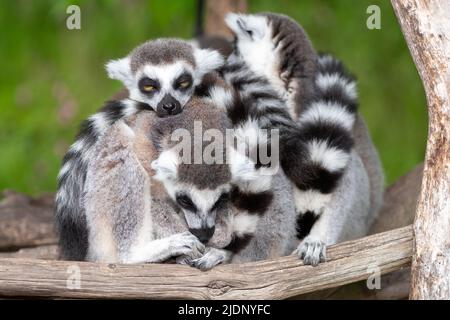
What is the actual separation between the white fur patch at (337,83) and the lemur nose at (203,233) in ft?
4.72

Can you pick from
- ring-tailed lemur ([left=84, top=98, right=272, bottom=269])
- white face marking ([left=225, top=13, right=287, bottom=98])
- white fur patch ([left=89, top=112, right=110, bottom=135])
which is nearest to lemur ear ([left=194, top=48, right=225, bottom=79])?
white face marking ([left=225, top=13, right=287, bottom=98])

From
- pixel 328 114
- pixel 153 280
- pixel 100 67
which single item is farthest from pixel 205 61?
pixel 100 67

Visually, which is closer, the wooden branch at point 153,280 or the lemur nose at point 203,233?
the wooden branch at point 153,280

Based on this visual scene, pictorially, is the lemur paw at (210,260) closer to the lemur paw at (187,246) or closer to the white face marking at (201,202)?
the lemur paw at (187,246)

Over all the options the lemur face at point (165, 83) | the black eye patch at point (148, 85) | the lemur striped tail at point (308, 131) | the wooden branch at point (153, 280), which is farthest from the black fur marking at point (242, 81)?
the wooden branch at point (153, 280)

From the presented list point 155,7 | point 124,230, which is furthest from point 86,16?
point 124,230

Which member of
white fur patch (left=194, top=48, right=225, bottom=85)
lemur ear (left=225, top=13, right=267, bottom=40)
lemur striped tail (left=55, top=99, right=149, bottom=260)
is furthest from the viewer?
lemur ear (left=225, top=13, right=267, bottom=40)

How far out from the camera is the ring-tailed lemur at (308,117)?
Answer: 14.8 ft

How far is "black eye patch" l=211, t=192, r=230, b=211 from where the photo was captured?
3.95 m

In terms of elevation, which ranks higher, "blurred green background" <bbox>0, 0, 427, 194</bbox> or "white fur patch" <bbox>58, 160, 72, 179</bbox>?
"blurred green background" <bbox>0, 0, 427, 194</bbox>

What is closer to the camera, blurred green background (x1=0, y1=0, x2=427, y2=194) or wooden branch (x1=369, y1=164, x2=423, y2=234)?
wooden branch (x1=369, y1=164, x2=423, y2=234)

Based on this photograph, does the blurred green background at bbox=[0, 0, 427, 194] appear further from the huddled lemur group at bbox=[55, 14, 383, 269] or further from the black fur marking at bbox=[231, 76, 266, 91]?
the black fur marking at bbox=[231, 76, 266, 91]

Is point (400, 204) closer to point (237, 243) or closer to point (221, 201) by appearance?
point (237, 243)

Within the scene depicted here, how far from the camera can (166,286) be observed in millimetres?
3832
